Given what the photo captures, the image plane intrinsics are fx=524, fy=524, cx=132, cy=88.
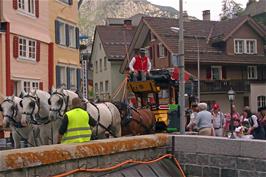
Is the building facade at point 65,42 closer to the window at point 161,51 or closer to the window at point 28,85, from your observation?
the window at point 28,85

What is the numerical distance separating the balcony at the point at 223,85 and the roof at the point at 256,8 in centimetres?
1764

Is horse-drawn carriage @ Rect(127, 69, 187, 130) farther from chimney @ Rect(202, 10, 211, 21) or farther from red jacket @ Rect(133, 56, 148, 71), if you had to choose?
chimney @ Rect(202, 10, 211, 21)

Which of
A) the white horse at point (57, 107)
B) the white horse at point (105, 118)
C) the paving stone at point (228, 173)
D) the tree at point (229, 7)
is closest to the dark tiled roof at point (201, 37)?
the white horse at point (105, 118)

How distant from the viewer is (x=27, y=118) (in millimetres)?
11078

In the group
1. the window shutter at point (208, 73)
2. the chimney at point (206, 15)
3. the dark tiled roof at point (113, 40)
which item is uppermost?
the chimney at point (206, 15)

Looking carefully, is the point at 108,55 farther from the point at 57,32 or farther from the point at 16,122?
the point at 16,122

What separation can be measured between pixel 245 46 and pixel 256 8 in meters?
16.7

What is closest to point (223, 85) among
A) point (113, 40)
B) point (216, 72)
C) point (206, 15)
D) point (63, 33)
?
point (216, 72)

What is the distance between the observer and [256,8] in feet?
206

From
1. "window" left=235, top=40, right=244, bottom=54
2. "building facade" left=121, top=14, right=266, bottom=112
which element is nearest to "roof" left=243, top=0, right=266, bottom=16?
"building facade" left=121, top=14, right=266, bottom=112

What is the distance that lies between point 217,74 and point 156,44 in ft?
19.7

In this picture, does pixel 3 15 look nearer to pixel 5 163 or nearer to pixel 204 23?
pixel 5 163

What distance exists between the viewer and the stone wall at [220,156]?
855cm

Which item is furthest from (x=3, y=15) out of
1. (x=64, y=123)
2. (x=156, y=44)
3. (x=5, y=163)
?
(x=156, y=44)
